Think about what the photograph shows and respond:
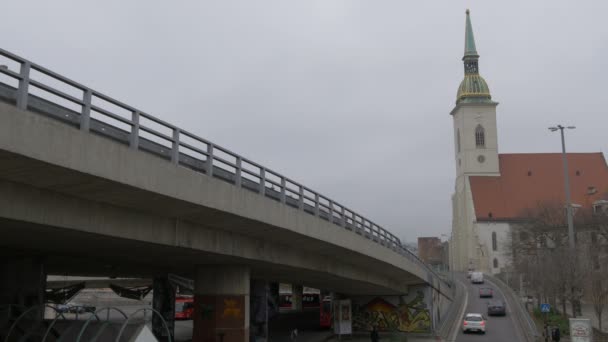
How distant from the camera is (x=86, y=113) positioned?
1116 cm

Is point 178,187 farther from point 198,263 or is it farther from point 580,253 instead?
point 580,253

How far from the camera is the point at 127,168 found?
38.1 ft

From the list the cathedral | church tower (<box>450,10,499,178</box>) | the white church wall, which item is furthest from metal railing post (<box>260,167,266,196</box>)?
church tower (<box>450,10,499,178</box>)

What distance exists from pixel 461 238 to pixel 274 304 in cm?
5870

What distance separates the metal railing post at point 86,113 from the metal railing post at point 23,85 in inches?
45.2

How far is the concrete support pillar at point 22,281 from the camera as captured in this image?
59.7 ft

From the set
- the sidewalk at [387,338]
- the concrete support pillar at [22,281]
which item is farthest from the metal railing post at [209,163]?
the sidewalk at [387,338]

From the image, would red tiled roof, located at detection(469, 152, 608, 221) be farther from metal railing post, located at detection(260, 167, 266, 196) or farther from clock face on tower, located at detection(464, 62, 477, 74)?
metal railing post, located at detection(260, 167, 266, 196)

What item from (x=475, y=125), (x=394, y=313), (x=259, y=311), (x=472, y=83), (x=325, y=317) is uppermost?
(x=472, y=83)

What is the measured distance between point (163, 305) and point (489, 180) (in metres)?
80.4

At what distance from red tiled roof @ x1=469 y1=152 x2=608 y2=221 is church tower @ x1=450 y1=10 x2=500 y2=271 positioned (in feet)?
5.16

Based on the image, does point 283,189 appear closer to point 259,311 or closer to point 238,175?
point 238,175

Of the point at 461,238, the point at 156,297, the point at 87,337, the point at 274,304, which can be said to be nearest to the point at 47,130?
the point at 87,337

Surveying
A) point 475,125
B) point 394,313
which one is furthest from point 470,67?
point 394,313
